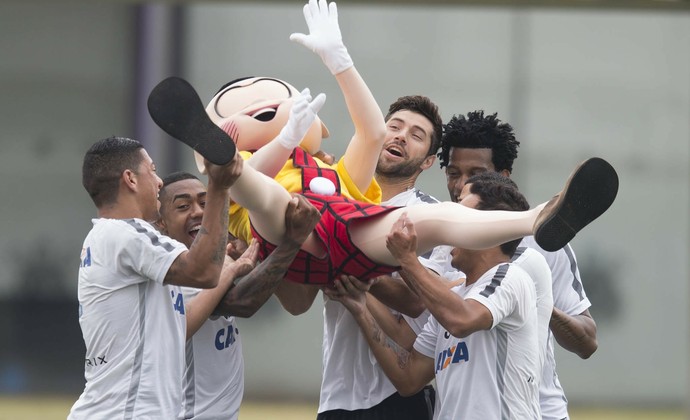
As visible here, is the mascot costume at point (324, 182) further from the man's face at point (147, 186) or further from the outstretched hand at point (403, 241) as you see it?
the man's face at point (147, 186)

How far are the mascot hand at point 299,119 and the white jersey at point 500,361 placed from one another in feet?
2.61

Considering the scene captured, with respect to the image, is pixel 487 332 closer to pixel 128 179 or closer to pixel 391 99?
pixel 128 179

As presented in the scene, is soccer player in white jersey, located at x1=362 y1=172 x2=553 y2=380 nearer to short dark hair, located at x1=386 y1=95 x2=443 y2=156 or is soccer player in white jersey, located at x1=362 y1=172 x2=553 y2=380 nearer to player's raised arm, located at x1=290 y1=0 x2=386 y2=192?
player's raised arm, located at x1=290 y1=0 x2=386 y2=192

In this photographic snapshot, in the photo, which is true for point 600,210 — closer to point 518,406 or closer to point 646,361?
point 518,406

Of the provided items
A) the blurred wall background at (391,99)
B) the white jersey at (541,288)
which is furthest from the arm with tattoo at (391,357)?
the blurred wall background at (391,99)

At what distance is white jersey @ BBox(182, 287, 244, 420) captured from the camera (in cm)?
455

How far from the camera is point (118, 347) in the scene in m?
3.96

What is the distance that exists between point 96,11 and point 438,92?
2.94m

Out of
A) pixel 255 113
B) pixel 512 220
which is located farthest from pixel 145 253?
pixel 512 220

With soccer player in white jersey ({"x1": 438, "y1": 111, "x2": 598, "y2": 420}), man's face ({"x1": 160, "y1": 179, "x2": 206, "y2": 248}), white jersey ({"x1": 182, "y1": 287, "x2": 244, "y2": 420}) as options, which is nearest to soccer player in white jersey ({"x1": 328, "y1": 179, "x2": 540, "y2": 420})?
soccer player in white jersey ({"x1": 438, "y1": 111, "x2": 598, "y2": 420})

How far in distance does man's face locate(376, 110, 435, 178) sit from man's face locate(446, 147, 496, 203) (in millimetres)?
153

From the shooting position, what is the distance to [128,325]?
396cm

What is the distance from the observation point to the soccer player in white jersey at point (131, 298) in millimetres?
3904

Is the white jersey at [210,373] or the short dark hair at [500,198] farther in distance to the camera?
the white jersey at [210,373]
